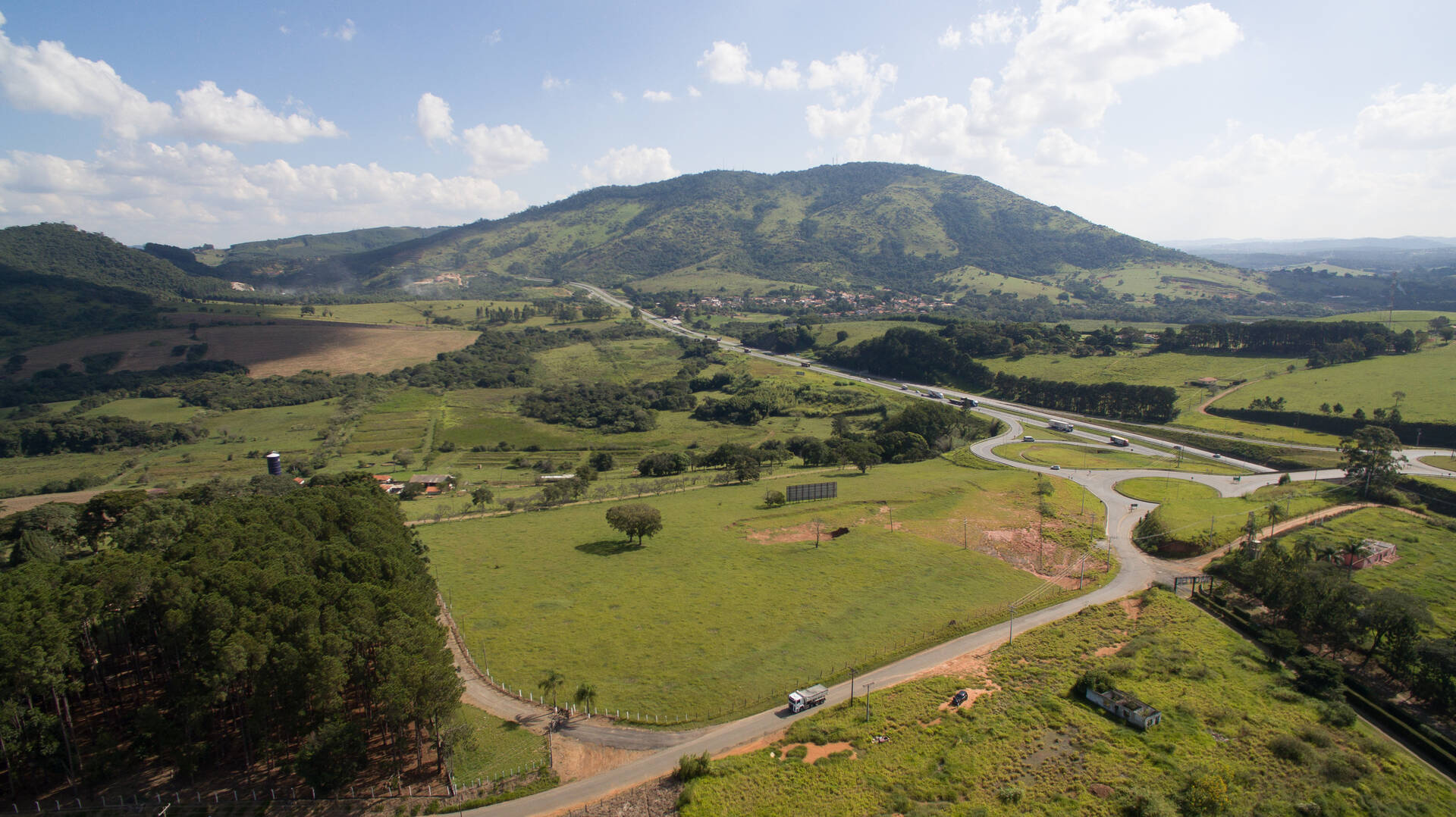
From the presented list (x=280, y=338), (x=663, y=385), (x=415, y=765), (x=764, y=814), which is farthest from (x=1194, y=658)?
(x=280, y=338)

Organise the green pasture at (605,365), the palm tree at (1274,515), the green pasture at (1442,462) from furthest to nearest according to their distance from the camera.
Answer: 1. the green pasture at (605,365)
2. the green pasture at (1442,462)
3. the palm tree at (1274,515)

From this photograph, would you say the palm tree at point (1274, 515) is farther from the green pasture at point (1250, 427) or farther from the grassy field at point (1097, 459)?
the green pasture at point (1250, 427)

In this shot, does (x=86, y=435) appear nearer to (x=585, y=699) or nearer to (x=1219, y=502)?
(x=585, y=699)

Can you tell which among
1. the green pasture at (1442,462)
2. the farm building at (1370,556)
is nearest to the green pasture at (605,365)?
the farm building at (1370,556)

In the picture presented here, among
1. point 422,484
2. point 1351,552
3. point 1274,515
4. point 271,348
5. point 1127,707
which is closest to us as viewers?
point 1127,707

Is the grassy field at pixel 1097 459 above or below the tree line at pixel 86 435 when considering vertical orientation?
below

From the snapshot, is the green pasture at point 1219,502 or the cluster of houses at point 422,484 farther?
the cluster of houses at point 422,484

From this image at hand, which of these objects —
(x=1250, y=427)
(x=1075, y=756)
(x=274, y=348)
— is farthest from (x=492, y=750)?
(x=274, y=348)
